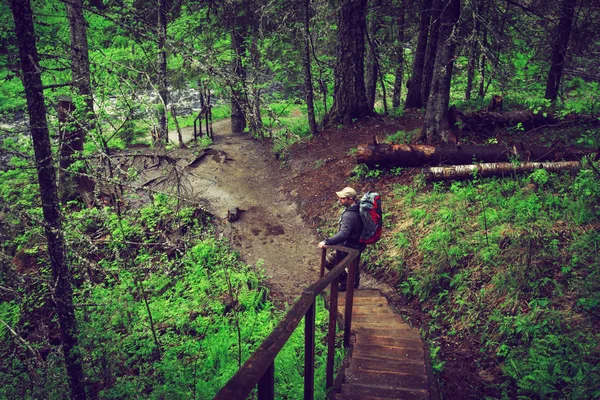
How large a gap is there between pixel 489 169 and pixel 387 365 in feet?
22.8

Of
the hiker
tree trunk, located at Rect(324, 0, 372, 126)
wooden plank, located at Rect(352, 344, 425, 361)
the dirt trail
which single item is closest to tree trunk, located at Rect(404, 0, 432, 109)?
tree trunk, located at Rect(324, 0, 372, 126)

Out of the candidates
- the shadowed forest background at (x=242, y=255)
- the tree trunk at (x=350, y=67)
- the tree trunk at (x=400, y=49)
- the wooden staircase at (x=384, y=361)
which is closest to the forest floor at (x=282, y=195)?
the shadowed forest background at (x=242, y=255)

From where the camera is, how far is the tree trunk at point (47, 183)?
471 cm

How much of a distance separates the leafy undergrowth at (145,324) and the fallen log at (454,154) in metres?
4.94

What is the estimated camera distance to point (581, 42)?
12984 millimetres

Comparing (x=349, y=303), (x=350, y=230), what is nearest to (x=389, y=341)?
(x=349, y=303)

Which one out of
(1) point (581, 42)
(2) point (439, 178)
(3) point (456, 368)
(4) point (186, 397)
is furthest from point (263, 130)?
(1) point (581, 42)

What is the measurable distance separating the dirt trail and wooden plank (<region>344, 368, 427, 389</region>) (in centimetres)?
382

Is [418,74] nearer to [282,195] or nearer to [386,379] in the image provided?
[282,195]

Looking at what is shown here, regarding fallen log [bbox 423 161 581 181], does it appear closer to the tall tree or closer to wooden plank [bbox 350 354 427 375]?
the tall tree

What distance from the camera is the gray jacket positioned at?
675cm

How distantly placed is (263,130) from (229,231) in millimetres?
6777

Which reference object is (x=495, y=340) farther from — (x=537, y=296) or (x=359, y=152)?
(x=359, y=152)

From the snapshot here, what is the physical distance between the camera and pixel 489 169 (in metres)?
9.93
